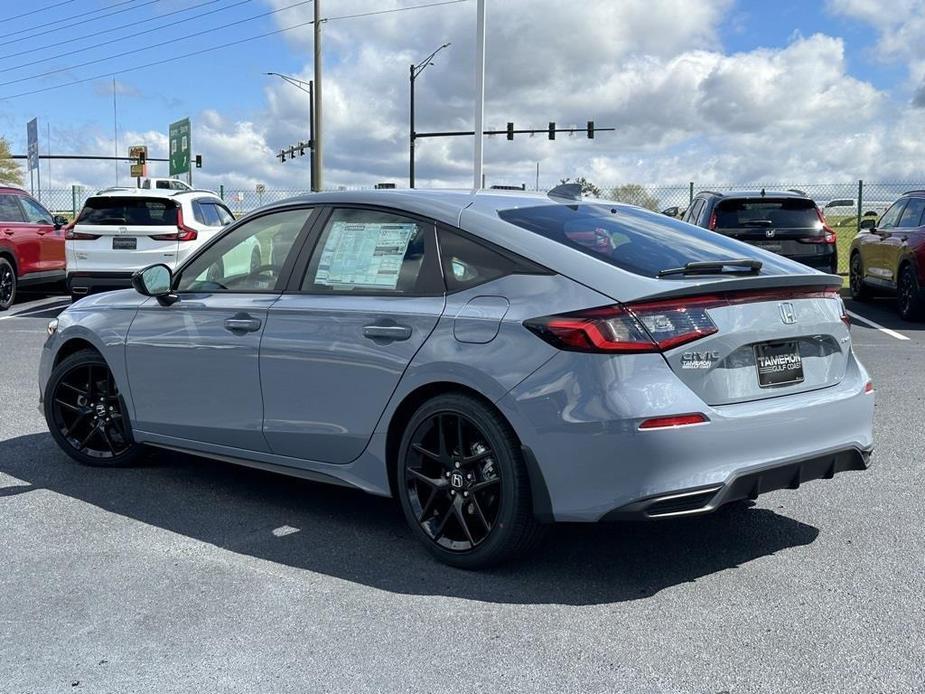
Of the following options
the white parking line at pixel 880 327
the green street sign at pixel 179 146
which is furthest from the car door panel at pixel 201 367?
the green street sign at pixel 179 146

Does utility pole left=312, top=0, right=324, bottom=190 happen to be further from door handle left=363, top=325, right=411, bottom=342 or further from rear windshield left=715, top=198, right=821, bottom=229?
door handle left=363, top=325, right=411, bottom=342

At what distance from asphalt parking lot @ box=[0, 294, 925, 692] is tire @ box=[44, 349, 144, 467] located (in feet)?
0.89

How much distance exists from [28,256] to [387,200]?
13.0 metres

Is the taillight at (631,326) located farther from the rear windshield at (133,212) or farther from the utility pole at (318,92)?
the utility pole at (318,92)

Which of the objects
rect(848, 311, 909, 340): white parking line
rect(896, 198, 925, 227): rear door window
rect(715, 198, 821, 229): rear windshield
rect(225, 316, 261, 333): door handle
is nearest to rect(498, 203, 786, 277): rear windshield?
rect(225, 316, 261, 333): door handle

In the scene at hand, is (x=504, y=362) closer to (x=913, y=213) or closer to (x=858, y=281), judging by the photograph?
(x=913, y=213)

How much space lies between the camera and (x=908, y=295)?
45.8 feet

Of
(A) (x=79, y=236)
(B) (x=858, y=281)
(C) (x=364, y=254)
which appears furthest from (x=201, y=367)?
(B) (x=858, y=281)

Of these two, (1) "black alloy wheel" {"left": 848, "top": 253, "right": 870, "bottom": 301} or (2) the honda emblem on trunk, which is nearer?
(2) the honda emblem on trunk

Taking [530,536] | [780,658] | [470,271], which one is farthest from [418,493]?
[780,658]

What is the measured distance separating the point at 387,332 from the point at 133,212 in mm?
10371

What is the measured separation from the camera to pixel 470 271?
435 cm

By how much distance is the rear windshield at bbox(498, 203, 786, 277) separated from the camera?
166 inches

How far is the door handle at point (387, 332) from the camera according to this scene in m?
4.39
